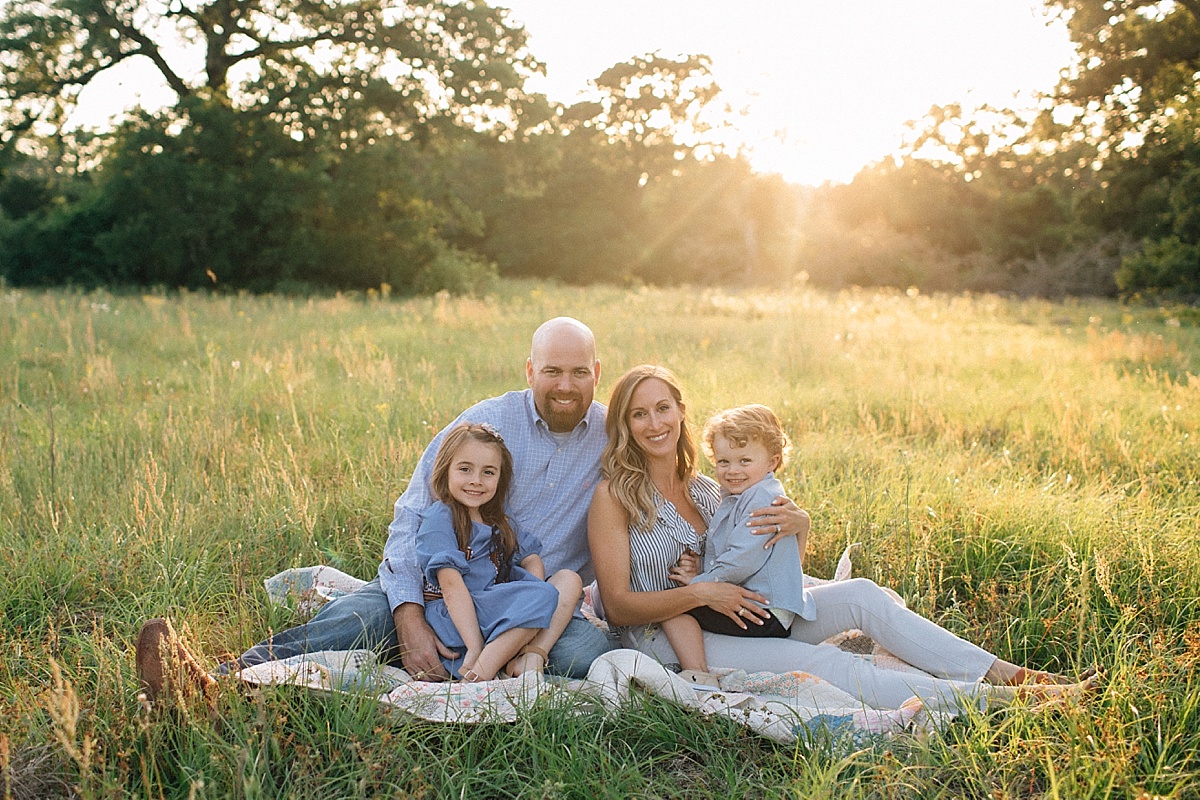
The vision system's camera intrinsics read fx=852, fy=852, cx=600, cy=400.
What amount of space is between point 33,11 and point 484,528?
69.2 ft

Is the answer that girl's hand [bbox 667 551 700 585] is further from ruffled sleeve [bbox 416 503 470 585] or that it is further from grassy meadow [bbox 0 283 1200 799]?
ruffled sleeve [bbox 416 503 470 585]

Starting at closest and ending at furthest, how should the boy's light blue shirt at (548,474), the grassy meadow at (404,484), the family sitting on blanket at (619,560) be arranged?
the grassy meadow at (404,484) < the family sitting on blanket at (619,560) < the boy's light blue shirt at (548,474)

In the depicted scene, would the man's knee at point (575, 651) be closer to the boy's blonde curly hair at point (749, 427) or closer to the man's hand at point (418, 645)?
the man's hand at point (418, 645)

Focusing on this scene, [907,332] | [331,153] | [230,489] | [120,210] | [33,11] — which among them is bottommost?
[230,489]

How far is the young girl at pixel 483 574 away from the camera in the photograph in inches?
128

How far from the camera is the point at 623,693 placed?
9.96 feet

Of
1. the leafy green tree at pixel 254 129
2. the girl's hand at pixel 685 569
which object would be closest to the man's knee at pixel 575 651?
the girl's hand at pixel 685 569

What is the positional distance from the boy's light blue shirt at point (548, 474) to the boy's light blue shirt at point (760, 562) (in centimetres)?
67

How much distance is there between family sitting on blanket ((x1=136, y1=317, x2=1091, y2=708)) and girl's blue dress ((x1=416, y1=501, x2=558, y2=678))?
58 mm

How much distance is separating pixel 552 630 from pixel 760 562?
87 cm

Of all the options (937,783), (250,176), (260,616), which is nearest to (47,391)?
(260,616)

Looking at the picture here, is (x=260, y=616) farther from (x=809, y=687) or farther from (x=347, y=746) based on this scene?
(x=809, y=687)

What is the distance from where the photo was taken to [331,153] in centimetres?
2062

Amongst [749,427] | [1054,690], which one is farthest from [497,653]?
[1054,690]
